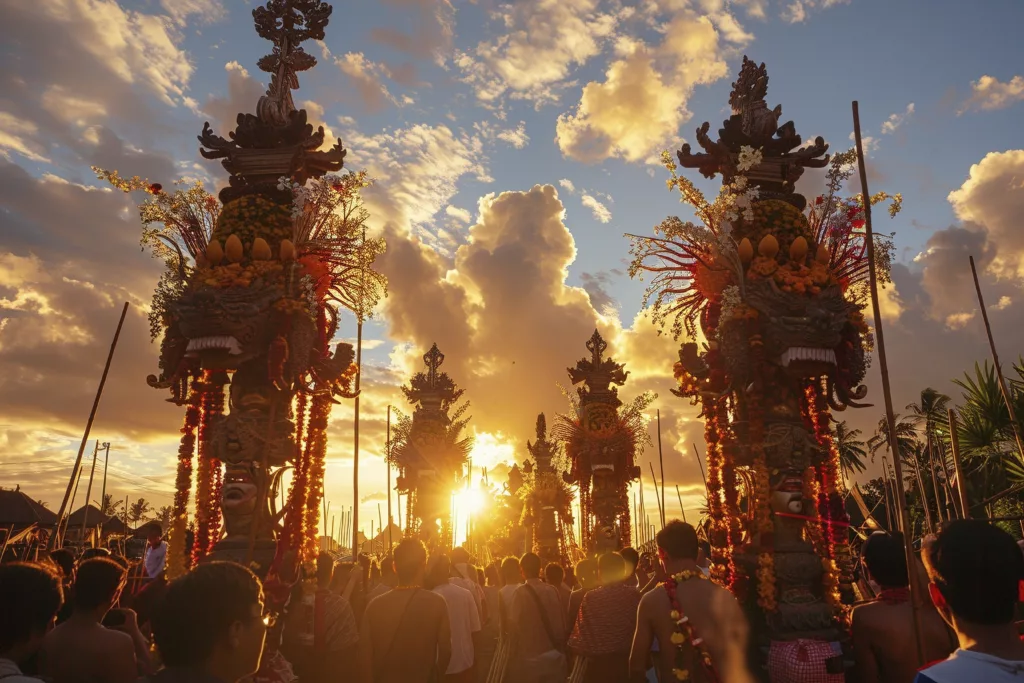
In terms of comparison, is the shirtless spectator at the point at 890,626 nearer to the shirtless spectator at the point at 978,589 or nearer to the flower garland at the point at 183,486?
the shirtless spectator at the point at 978,589

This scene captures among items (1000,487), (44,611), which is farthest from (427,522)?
(44,611)

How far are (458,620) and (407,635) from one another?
4.84ft

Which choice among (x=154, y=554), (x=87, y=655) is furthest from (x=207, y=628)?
(x=154, y=554)

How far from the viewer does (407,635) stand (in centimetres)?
566

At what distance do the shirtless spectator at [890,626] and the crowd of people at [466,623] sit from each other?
10 millimetres

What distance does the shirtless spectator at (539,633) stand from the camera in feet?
24.5

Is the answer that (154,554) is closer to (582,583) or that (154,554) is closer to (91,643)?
(582,583)

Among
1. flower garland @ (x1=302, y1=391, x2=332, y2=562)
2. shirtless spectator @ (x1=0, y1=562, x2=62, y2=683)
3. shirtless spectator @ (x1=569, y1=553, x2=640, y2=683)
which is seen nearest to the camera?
shirtless spectator @ (x1=0, y1=562, x2=62, y2=683)

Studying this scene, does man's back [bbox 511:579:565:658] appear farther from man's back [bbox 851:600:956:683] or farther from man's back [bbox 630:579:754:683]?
man's back [bbox 851:600:956:683]

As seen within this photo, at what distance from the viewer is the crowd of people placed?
2.55 m

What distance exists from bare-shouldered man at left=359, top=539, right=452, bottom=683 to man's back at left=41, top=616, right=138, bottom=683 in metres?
1.96

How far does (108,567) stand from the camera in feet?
14.5

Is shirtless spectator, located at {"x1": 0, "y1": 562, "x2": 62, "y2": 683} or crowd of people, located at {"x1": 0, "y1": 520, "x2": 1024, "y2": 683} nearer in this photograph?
crowd of people, located at {"x1": 0, "y1": 520, "x2": 1024, "y2": 683}

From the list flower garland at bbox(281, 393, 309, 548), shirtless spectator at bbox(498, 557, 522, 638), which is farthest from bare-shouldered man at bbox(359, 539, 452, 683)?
flower garland at bbox(281, 393, 309, 548)
